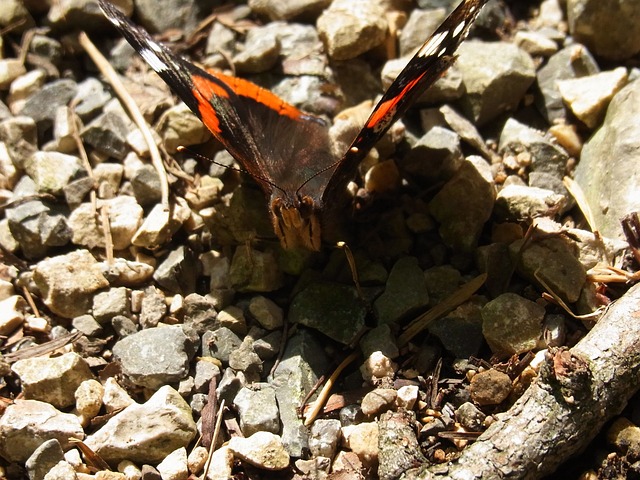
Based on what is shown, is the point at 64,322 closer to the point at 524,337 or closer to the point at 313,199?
the point at 313,199

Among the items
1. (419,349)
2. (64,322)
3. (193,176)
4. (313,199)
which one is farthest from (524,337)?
(64,322)

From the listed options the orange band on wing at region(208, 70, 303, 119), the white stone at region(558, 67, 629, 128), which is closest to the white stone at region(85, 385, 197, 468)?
the orange band on wing at region(208, 70, 303, 119)

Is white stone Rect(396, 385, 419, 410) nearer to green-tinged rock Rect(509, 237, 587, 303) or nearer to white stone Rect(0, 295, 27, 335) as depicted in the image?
green-tinged rock Rect(509, 237, 587, 303)

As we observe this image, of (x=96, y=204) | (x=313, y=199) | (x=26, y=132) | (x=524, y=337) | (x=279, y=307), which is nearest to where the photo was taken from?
(x=524, y=337)

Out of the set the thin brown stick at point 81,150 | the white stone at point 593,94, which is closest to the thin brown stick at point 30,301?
the thin brown stick at point 81,150

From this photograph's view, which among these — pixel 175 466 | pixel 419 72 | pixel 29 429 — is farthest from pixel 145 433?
pixel 419 72

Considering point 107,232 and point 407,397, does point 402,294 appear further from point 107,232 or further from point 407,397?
point 107,232
